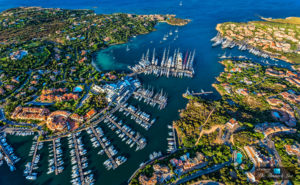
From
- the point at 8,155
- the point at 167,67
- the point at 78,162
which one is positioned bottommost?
the point at 78,162

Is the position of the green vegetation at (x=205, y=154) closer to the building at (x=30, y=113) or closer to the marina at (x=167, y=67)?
the marina at (x=167, y=67)

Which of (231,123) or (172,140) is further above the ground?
(231,123)

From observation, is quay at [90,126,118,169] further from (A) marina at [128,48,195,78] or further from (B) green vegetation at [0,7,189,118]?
(A) marina at [128,48,195,78]

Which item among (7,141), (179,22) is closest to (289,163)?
(7,141)

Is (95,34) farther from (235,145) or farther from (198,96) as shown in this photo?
(235,145)

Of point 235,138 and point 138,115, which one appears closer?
point 235,138

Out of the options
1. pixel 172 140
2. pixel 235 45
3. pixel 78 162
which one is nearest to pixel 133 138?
pixel 172 140

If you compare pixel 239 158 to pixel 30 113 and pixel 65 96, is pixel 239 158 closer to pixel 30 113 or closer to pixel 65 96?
pixel 65 96
